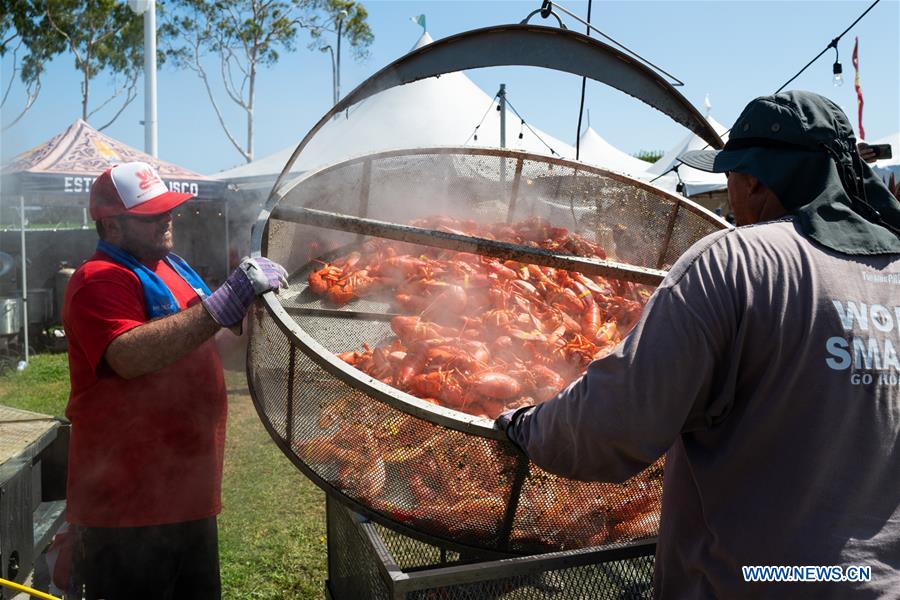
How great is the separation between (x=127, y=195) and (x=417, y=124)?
11.9m

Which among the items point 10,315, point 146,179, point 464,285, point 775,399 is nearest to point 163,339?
point 146,179

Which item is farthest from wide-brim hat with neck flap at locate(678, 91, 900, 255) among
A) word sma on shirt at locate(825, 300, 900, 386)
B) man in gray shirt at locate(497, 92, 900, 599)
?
word sma on shirt at locate(825, 300, 900, 386)

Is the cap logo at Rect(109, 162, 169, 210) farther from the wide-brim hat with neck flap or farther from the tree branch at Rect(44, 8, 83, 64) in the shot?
the tree branch at Rect(44, 8, 83, 64)

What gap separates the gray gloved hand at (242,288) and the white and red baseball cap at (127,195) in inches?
27.7

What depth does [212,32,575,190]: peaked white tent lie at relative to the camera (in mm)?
14141

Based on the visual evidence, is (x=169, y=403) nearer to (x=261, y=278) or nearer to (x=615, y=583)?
(x=261, y=278)

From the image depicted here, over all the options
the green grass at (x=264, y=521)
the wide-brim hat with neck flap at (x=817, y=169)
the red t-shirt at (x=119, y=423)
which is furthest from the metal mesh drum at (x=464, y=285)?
the green grass at (x=264, y=521)

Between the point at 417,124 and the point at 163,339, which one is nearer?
the point at 163,339

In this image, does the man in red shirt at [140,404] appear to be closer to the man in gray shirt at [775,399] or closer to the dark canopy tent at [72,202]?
the man in gray shirt at [775,399]

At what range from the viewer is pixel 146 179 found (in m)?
3.06

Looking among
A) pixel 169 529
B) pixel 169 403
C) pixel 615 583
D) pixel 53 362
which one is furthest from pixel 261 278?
pixel 53 362

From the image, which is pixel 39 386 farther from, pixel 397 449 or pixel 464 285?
pixel 397 449

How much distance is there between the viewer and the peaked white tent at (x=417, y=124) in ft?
46.4

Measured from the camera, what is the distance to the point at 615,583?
2199mm
